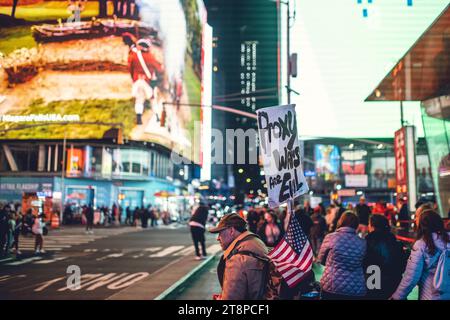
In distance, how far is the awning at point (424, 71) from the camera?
12.2 metres

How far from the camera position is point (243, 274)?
3.46 m

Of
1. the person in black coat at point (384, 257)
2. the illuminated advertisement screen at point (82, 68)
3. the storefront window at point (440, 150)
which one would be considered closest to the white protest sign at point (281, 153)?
the person in black coat at point (384, 257)

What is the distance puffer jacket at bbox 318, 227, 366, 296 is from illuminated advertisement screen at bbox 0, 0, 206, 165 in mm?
44605

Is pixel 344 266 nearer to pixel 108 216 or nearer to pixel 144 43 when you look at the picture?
pixel 108 216

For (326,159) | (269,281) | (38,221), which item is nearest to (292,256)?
(269,281)

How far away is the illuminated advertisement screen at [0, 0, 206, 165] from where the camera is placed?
48844 millimetres

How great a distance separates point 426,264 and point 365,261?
3.43ft

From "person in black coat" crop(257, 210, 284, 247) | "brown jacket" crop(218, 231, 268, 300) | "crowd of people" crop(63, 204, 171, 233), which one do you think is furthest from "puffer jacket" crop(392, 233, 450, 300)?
"crowd of people" crop(63, 204, 171, 233)

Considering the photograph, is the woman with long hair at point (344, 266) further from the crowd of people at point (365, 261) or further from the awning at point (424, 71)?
the awning at point (424, 71)

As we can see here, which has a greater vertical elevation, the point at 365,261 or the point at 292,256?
the point at 292,256

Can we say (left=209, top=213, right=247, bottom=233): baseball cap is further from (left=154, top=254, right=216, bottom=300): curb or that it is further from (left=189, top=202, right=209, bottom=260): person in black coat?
(left=189, top=202, right=209, bottom=260): person in black coat

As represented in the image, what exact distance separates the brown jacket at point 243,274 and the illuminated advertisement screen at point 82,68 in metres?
45.9

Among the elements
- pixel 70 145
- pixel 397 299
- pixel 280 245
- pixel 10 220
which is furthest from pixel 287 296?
pixel 70 145

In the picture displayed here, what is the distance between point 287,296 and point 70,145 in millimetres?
49257
